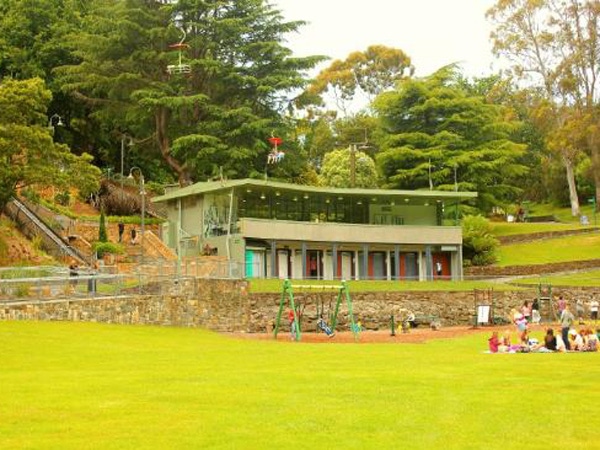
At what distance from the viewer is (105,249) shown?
52.3 meters

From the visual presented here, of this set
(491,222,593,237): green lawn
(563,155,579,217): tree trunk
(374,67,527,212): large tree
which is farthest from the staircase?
(563,155,579,217): tree trunk

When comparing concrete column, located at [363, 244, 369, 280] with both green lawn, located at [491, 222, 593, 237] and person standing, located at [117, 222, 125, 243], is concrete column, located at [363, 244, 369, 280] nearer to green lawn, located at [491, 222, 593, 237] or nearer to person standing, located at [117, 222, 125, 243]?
person standing, located at [117, 222, 125, 243]

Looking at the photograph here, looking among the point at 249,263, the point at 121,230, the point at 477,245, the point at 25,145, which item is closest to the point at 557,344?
the point at 25,145

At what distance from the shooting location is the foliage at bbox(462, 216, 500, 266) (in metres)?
66.0

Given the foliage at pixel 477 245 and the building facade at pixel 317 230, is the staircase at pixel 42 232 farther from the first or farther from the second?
the foliage at pixel 477 245

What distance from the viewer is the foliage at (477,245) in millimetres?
66000

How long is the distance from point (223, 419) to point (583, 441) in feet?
17.5

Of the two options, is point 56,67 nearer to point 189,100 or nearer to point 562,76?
point 189,100

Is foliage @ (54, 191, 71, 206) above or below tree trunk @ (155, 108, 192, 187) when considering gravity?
below

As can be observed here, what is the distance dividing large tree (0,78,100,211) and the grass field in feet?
60.0

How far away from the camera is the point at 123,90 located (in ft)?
231

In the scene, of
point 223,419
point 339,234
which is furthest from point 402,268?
point 223,419

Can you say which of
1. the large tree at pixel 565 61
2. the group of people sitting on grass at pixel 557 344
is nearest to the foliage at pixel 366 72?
the large tree at pixel 565 61

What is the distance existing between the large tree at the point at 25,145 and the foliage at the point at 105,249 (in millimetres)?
6677
